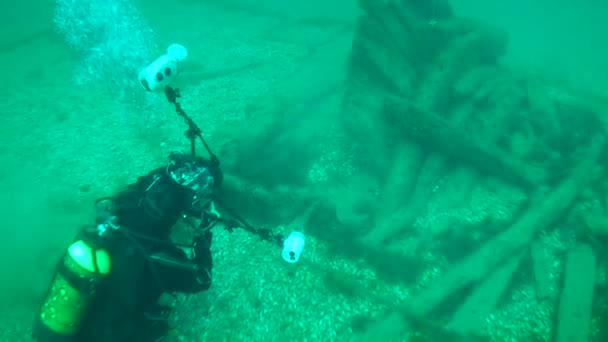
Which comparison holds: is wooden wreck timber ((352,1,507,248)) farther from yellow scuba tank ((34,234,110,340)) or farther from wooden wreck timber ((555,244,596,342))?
yellow scuba tank ((34,234,110,340))

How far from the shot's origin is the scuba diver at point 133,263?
4.34 metres

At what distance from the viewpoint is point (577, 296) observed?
6.61m

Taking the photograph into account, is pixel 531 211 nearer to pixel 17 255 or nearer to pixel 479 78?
pixel 479 78

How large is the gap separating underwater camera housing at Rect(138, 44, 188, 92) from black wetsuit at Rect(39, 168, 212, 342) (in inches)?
46.5

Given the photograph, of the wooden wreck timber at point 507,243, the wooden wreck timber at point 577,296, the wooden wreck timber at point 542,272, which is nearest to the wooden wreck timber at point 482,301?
the wooden wreck timber at point 507,243

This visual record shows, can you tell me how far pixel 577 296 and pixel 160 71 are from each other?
7.80m

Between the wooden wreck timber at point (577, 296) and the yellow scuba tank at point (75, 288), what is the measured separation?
22.7 ft

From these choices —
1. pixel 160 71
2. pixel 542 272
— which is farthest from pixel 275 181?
pixel 542 272

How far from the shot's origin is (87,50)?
19.1 meters

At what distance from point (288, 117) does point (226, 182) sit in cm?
327

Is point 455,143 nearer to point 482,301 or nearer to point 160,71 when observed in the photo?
point 482,301

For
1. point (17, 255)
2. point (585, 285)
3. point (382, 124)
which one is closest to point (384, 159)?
point (382, 124)

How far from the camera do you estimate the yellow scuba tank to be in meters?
4.29

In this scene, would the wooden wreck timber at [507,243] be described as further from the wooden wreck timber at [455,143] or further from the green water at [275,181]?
the wooden wreck timber at [455,143]
